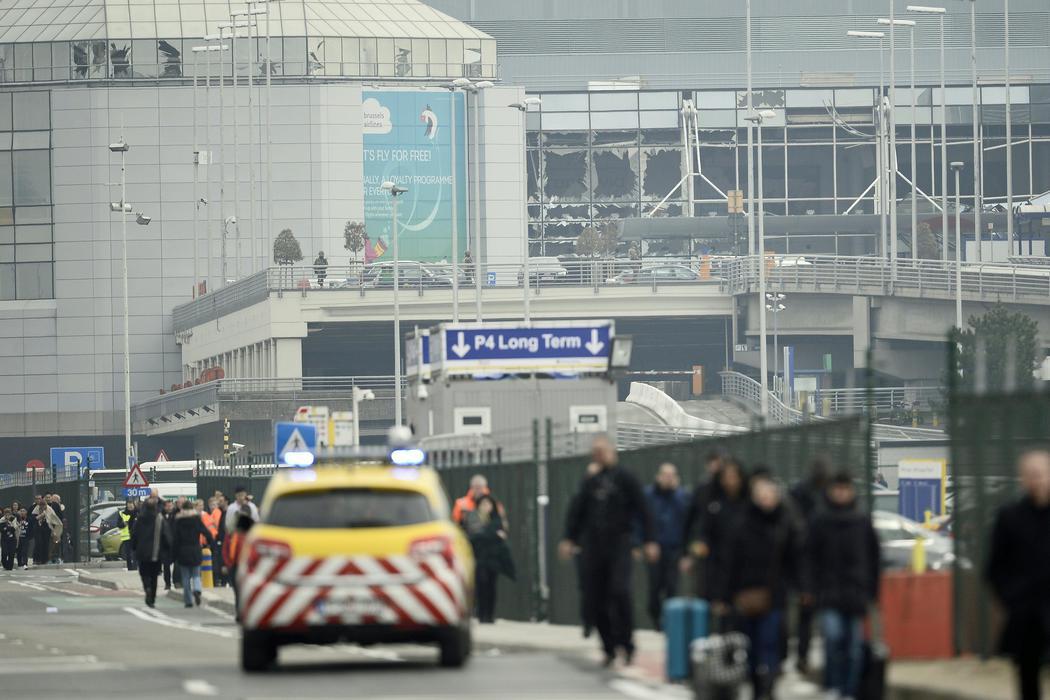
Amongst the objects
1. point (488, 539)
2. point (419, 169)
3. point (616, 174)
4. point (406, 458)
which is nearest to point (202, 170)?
point (419, 169)

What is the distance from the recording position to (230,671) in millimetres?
19766

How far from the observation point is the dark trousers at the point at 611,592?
18266 mm

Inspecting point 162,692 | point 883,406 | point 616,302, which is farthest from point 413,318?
point 162,692

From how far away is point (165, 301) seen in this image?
401 feet

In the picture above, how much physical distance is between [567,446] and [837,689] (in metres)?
12.9

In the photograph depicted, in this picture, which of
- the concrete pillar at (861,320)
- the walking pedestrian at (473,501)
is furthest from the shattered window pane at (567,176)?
the walking pedestrian at (473,501)

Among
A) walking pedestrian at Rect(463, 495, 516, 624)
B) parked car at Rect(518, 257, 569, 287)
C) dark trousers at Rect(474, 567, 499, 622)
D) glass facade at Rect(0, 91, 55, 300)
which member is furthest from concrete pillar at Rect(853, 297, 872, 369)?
walking pedestrian at Rect(463, 495, 516, 624)

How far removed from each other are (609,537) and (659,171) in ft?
381

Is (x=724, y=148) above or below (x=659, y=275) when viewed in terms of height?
above

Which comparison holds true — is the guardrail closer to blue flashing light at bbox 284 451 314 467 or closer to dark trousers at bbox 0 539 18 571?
dark trousers at bbox 0 539 18 571

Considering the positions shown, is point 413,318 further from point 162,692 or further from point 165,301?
point 162,692

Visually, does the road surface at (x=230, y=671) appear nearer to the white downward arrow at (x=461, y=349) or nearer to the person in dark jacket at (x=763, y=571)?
the person in dark jacket at (x=763, y=571)

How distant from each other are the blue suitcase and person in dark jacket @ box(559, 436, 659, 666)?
1398 mm

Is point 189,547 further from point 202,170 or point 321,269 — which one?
point 202,170
